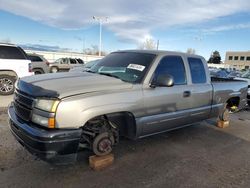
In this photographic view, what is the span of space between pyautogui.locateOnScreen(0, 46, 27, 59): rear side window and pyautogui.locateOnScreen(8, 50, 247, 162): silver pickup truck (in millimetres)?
5586

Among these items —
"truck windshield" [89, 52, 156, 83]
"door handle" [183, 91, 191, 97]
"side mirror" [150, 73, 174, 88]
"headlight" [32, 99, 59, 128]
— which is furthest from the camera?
"door handle" [183, 91, 191, 97]

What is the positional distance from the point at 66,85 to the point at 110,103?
0.65 m

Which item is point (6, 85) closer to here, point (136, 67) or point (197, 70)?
point (136, 67)

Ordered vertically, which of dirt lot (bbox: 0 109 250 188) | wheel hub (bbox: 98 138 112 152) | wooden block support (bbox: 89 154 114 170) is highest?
wheel hub (bbox: 98 138 112 152)

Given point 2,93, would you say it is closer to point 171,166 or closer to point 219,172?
point 171,166

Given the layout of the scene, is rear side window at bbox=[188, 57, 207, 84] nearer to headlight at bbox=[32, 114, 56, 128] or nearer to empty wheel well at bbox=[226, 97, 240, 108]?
empty wheel well at bbox=[226, 97, 240, 108]

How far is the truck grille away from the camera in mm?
3200

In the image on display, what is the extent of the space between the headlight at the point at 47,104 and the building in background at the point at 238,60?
110 metres

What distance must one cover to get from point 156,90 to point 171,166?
1.24 m

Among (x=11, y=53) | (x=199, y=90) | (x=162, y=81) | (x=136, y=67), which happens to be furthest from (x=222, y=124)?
(x=11, y=53)

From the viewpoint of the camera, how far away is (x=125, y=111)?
364 centimetres

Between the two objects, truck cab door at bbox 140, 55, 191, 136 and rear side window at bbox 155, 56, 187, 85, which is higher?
rear side window at bbox 155, 56, 187, 85

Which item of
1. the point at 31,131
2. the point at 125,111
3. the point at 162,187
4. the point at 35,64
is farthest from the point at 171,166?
the point at 35,64

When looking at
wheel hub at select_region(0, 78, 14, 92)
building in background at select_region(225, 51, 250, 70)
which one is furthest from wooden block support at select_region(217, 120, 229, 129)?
building in background at select_region(225, 51, 250, 70)
